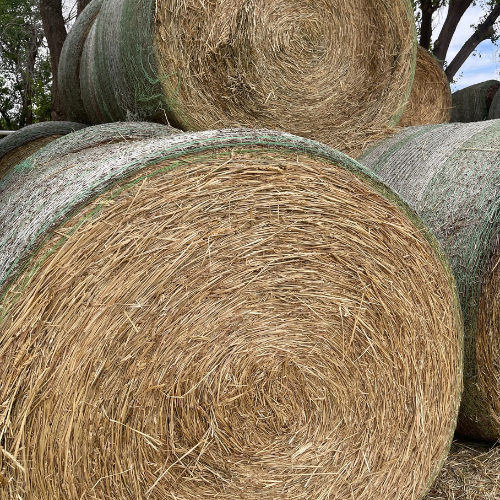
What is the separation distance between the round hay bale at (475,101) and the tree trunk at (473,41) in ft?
8.33

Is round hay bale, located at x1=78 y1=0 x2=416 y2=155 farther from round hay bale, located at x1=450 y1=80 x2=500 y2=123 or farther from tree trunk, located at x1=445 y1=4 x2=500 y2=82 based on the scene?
tree trunk, located at x1=445 y1=4 x2=500 y2=82

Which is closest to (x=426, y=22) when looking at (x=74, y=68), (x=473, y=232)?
(x=74, y=68)

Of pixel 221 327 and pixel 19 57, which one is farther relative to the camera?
pixel 19 57

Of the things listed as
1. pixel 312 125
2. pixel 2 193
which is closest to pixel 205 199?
pixel 2 193

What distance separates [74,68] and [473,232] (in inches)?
95.8

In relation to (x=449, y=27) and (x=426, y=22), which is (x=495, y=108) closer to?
(x=426, y=22)

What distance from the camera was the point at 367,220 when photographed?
1941 mm

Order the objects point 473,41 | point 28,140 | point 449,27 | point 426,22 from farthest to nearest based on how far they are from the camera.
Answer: point 473,41 < point 449,27 < point 426,22 < point 28,140

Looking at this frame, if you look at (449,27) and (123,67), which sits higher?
(449,27)

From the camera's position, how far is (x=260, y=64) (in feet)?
9.07

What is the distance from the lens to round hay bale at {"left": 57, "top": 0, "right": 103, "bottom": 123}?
3.68m

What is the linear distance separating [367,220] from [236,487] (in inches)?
33.7

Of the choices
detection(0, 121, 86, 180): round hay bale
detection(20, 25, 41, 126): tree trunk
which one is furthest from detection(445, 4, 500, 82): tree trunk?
detection(20, 25, 41, 126): tree trunk

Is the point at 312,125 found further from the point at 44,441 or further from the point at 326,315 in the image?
the point at 44,441
